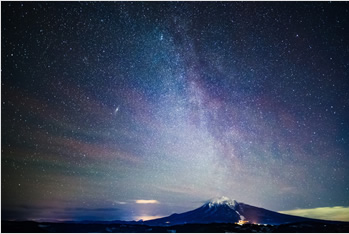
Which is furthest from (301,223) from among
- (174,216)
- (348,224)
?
(174,216)

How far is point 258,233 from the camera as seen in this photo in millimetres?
19078

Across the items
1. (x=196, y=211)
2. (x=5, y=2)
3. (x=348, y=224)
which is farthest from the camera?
(x=196, y=211)

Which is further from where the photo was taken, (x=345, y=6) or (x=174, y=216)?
(x=174, y=216)

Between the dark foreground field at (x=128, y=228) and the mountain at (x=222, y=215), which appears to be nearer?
the dark foreground field at (x=128, y=228)

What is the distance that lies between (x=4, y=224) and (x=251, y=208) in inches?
3472

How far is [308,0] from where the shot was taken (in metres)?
10.1

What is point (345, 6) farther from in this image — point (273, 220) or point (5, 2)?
point (273, 220)

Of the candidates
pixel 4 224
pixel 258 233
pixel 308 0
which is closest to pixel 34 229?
pixel 4 224

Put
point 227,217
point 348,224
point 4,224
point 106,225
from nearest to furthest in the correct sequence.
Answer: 1. point 4,224
2. point 348,224
3. point 106,225
4. point 227,217

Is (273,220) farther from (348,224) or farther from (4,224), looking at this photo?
(4,224)

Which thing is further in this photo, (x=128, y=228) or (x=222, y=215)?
(x=222, y=215)

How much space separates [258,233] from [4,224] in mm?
15683

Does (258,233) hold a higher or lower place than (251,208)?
lower

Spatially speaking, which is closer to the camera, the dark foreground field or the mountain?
the dark foreground field
